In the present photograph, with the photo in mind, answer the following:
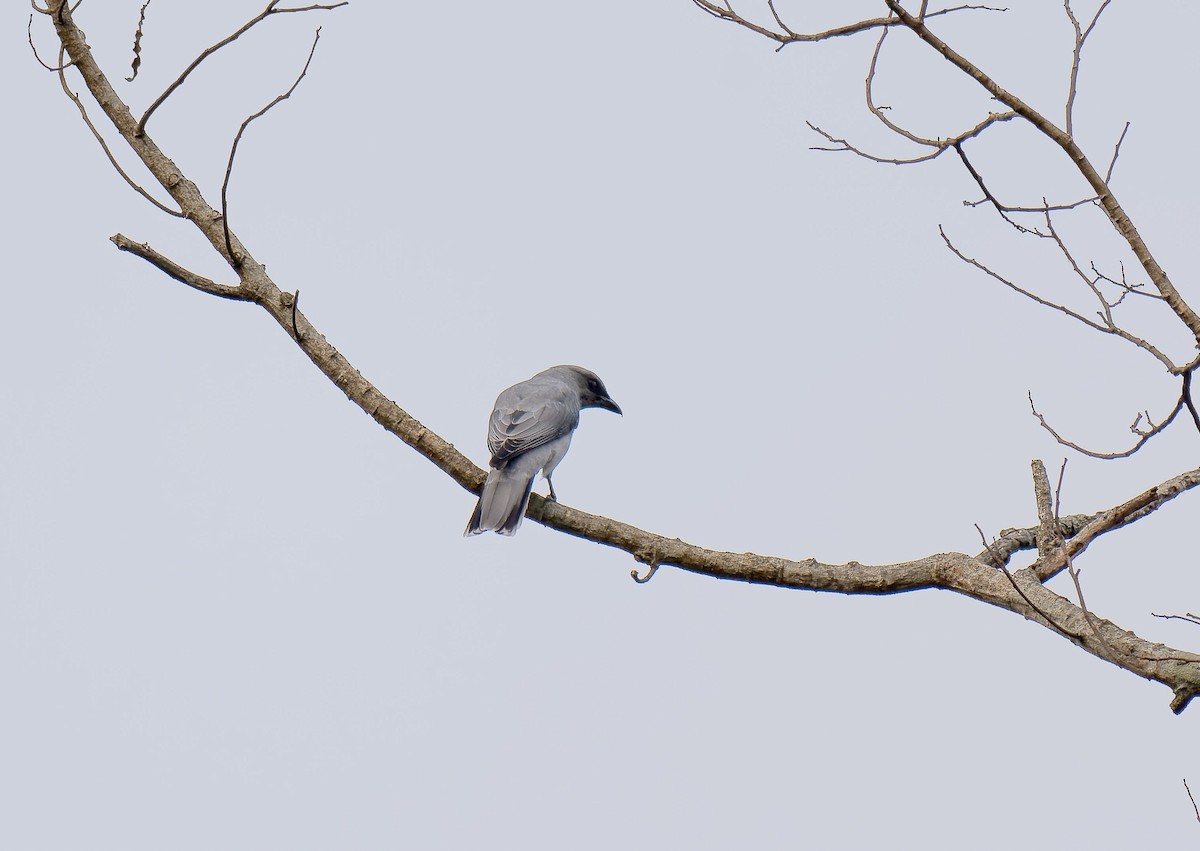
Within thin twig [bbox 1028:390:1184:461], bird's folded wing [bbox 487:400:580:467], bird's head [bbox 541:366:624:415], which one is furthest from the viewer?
bird's head [bbox 541:366:624:415]

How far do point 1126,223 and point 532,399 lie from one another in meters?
4.00

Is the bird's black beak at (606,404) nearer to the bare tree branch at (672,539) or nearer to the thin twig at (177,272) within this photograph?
the bare tree branch at (672,539)

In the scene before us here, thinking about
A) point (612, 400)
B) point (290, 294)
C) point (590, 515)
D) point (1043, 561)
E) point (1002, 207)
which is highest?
point (612, 400)

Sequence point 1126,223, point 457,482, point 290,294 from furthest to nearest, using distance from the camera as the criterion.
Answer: point 457,482 → point 290,294 → point 1126,223

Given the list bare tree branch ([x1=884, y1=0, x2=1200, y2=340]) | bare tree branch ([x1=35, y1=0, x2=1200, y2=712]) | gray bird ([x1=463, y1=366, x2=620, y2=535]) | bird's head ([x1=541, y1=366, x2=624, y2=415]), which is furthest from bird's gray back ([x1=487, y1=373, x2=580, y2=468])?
bare tree branch ([x1=884, y1=0, x2=1200, y2=340])

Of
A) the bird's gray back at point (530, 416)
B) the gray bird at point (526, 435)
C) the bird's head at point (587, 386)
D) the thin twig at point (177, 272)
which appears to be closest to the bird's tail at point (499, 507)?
the gray bird at point (526, 435)

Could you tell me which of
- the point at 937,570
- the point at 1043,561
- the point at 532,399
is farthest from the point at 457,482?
the point at 1043,561

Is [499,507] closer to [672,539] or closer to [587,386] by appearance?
[672,539]

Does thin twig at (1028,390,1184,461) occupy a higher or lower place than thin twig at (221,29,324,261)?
lower

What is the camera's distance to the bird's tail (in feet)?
20.0

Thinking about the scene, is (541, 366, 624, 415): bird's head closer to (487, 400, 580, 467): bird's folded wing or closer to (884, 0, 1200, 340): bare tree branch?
(487, 400, 580, 467): bird's folded wing

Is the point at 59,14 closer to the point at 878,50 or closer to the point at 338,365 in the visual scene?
the point at 338,365

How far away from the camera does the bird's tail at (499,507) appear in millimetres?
6086

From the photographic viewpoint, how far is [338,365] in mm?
5375
